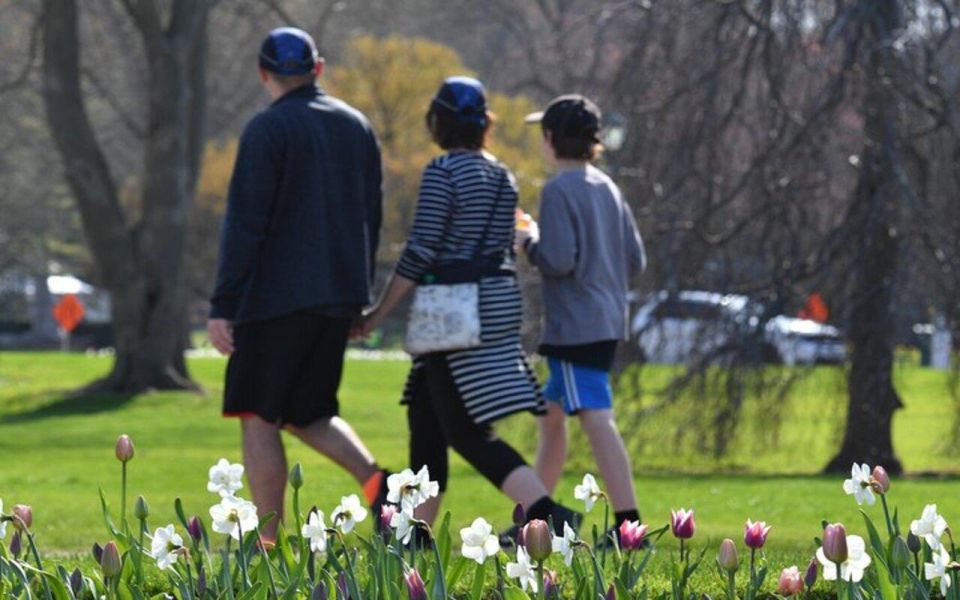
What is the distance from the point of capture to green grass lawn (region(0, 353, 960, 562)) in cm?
895

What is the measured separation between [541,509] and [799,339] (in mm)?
5772

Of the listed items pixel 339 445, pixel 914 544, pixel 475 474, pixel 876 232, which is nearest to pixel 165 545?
pixel 914 544

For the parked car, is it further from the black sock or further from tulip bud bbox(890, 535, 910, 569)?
tulip bud bbox(890, 535, 910, 569)

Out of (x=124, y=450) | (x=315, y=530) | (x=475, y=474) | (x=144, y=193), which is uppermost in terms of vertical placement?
(x=144, y=193)

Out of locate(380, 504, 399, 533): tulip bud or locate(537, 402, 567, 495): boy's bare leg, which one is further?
locate(537, 402, 567, 495): boy's bare leg

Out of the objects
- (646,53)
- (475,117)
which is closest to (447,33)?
(646,53)

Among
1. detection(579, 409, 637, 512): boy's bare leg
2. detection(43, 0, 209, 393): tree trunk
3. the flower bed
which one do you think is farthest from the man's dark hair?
detection(43, 0, 209, 393): tree trunk

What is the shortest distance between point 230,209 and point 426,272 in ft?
2.19

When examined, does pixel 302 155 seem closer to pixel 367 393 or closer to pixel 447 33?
pixel 367 393

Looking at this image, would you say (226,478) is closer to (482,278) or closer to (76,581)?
(76,581)

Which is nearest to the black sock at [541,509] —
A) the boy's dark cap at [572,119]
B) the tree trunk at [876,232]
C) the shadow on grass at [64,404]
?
the boy's dark cap at [572,119]

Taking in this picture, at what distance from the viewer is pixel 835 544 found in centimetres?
350

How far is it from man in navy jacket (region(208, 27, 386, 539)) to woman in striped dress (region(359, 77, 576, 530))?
204 millimetres

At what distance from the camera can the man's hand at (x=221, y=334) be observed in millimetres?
6488
